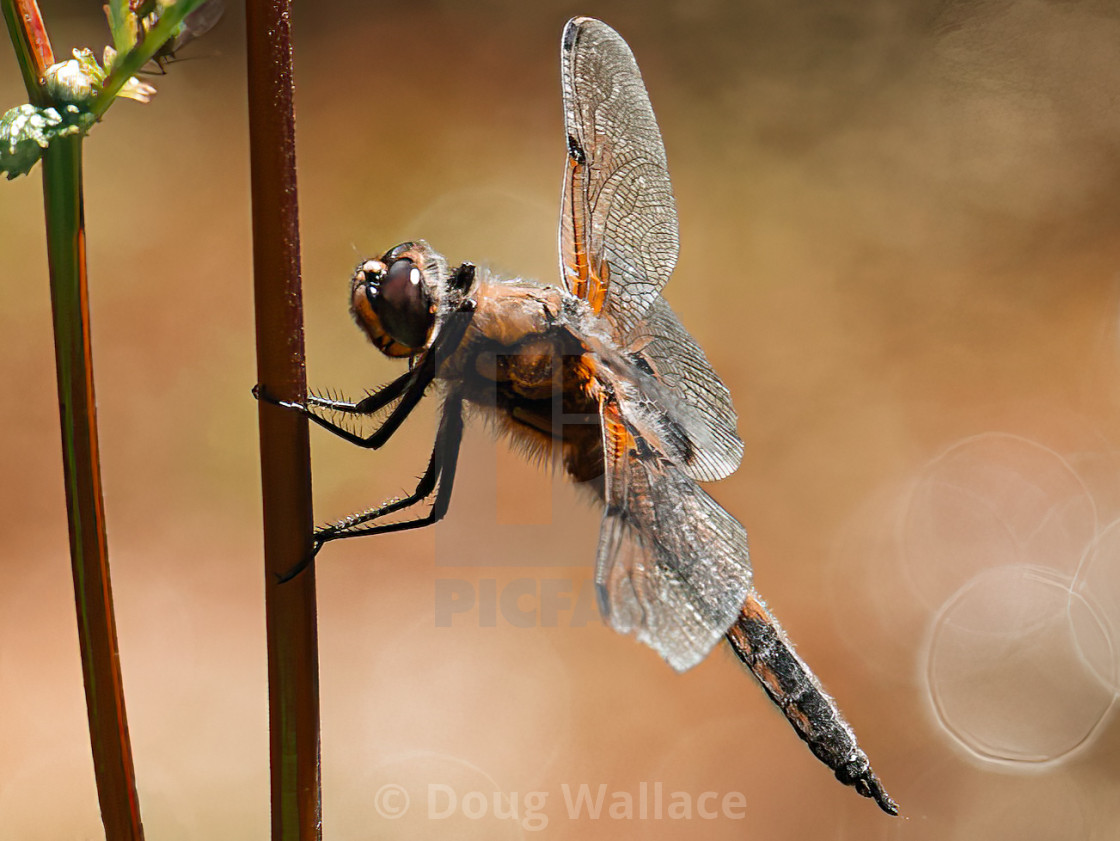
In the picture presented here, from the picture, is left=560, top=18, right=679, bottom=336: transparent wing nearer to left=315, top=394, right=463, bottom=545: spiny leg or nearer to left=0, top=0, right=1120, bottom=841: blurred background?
left=315, top=394, right=463, bottom=545: spiny leg

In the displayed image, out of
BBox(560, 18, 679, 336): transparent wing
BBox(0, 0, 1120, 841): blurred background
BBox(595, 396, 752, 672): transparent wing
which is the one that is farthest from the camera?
BBox(0, 0, 1120, 841): blurred background

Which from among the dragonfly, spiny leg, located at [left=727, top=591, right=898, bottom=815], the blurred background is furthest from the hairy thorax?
the blurred background

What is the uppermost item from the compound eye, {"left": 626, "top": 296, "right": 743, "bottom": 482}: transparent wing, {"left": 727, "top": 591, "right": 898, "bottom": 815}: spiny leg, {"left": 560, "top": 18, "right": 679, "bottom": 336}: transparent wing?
{"left": 560, "top": 18, "right": 679, "bottom": 336}: transparent wing

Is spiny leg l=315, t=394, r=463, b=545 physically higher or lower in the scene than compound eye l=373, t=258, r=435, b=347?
lower

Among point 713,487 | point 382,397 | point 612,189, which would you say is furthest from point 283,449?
point 713,487

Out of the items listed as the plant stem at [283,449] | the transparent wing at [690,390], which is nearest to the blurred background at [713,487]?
the transparent wing at [690,390]

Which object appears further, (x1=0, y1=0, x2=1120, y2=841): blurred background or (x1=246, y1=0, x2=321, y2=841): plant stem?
(x1=0, y1=0, x2=1120, y2=841): blurred background

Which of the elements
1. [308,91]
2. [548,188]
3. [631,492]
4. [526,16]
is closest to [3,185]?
[308,91]

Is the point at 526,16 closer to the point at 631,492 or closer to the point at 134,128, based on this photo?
the point at 134,128
